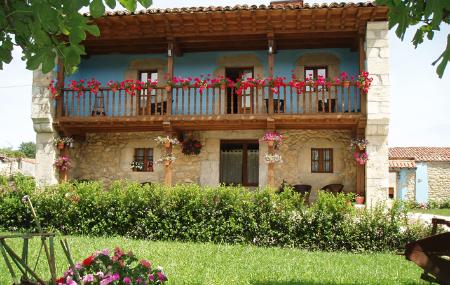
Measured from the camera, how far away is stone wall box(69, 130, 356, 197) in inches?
504

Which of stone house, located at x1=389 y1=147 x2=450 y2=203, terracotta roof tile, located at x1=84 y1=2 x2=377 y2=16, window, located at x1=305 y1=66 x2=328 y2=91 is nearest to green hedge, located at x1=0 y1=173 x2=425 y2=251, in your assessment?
terracotta roof tile, located at x1=84 y1=2 x2=377 y2=16

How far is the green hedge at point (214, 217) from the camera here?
8.16 meters

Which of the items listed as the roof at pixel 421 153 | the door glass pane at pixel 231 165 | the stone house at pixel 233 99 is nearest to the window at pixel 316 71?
the stone house at pixel 233 99

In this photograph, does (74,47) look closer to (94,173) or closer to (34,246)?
(34,246)

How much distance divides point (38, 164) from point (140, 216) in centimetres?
518

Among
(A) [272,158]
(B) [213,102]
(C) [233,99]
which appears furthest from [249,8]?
(A) [272,158]

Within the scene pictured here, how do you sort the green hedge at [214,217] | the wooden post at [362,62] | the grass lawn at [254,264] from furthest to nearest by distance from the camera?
the wooden post at [362,62] < the green hedge at [214,217] < the grass lawn at [254,264]

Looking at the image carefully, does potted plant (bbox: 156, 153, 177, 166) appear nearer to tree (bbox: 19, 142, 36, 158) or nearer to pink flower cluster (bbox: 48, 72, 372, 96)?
pink flower cluster (bbox: 48, 72, 372, 96)

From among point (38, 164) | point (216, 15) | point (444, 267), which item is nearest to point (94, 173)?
point (38, 164)

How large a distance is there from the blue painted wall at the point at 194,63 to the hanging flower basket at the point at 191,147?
123cm

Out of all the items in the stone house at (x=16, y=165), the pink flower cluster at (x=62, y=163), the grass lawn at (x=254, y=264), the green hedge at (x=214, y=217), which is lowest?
the grass lawn at (x=254, y=264)

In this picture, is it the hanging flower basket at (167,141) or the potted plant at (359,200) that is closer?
the potted plant at (359,200)

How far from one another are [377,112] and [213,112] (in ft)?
14.0

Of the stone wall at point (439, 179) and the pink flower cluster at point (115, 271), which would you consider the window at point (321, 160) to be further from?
the stone wall at point (439, 179)
